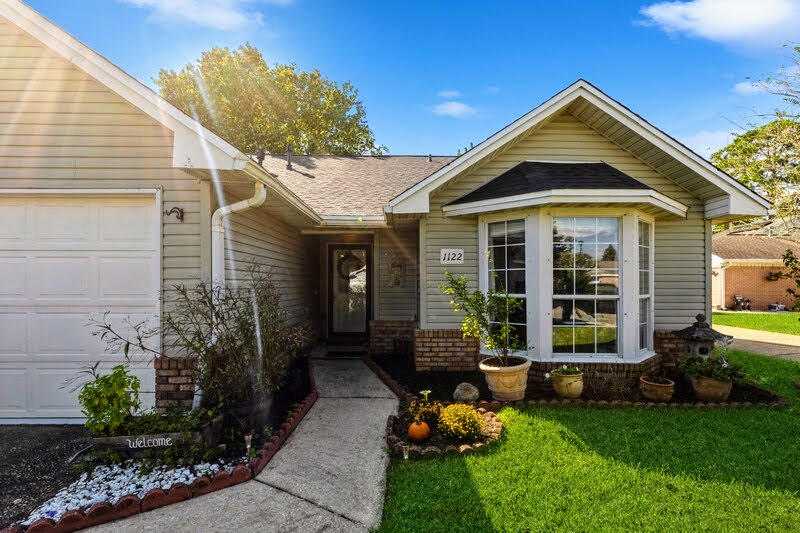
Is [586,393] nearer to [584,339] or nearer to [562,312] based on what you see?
[584,339]

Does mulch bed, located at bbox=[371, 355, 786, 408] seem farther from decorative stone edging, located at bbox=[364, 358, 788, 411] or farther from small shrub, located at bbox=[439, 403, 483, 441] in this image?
small shrub, located at bbox=[439, 403, 483, 441]

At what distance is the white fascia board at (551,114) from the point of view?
6.01 m

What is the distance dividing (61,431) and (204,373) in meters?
1.86

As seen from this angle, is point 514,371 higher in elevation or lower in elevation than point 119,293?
lower

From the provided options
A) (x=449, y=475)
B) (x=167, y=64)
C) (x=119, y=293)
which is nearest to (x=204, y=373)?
(x=119, y=293)

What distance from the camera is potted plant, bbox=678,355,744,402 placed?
5.28m

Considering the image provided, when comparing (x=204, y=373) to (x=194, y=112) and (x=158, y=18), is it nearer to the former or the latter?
(x=158, y=18)

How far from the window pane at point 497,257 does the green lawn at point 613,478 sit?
238 centimetres

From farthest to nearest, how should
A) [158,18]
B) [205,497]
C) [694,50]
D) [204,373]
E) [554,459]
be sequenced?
[694,50] < [158,18] < [204,373] < [554,459] < [205,497]

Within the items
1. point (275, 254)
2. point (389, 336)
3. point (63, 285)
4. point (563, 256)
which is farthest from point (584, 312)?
point (63, 285)

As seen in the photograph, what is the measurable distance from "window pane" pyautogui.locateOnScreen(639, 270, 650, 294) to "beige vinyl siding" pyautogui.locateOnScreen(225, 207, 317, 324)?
220 inches

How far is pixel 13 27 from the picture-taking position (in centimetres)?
446

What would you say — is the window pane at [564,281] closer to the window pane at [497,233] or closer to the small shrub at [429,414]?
the window pane at [497,233]

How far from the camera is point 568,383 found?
5.25 m
